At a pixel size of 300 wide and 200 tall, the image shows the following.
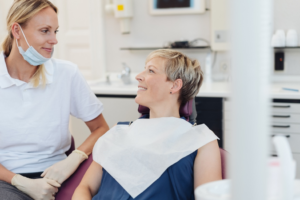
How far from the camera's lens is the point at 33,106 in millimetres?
Result: 1744

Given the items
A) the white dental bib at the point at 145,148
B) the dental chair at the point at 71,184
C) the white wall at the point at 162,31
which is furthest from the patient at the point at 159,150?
the white wall at the point at 162,31

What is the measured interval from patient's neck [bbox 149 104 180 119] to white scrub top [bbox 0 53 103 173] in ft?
1.45

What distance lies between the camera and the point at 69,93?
Result: 1834mm

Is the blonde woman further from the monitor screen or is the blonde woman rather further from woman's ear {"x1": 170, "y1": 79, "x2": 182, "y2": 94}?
the monitor screen

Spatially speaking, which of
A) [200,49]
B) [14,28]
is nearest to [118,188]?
[14,28]

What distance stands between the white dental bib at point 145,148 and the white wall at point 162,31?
1507mm

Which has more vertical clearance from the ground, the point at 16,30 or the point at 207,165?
the point at 16,30

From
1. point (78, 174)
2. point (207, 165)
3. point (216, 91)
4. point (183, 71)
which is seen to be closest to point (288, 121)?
point (216, 91)

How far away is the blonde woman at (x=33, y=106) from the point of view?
5.43ft

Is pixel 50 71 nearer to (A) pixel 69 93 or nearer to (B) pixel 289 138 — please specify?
(A) pixel 69 93

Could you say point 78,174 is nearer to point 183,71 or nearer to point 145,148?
point 145,148

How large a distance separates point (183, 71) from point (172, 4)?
163 cm

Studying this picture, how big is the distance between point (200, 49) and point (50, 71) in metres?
1.64

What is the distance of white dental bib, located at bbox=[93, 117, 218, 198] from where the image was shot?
1383 millimetres
